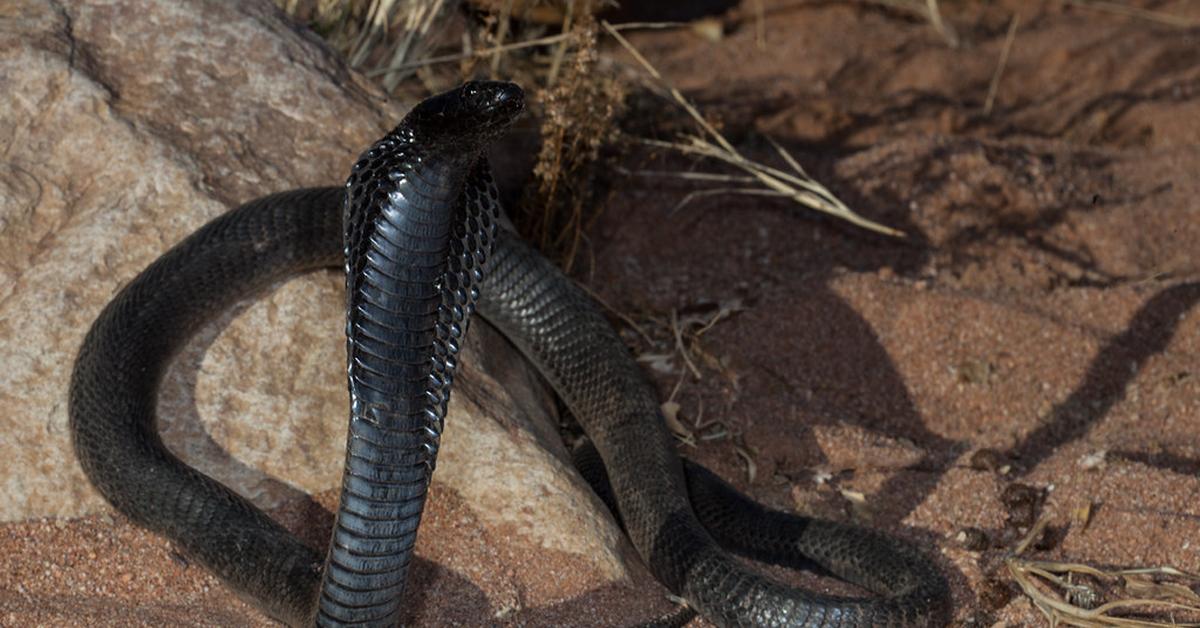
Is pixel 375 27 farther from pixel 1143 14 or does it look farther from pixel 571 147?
pixel 1143 14

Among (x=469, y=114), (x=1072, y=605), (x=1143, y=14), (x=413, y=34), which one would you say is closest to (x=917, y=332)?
(x=1072, y=605)

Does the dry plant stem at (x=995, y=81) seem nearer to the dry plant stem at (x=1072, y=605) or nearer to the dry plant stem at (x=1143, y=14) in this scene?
the dry plant stem at (x=1143, y=14)

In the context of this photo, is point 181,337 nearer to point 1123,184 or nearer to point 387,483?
point 387,483

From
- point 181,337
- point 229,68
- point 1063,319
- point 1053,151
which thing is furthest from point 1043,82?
point 181,337

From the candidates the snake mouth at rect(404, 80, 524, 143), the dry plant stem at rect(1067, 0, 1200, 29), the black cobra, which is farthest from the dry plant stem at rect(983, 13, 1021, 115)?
the snake mouth at rect(404, 80, 524, 143)

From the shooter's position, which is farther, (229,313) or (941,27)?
(941,27)

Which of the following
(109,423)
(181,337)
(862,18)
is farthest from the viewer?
(862,18)
